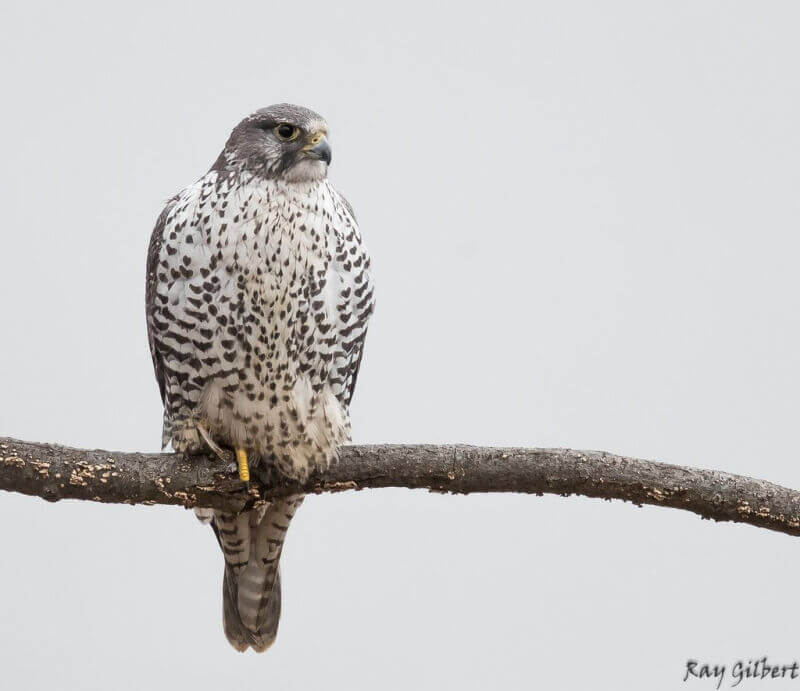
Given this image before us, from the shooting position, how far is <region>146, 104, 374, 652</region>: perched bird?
340 centimetres

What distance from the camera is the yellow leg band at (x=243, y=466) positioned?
11.6 feet

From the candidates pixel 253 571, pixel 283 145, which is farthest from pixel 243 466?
pixel 283 145

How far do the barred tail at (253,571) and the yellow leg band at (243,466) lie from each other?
35 cm

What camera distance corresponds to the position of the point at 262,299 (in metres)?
3.40

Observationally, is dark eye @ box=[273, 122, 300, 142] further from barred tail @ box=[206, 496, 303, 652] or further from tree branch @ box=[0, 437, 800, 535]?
barred tail @ box=[206, 496, 303, 652]

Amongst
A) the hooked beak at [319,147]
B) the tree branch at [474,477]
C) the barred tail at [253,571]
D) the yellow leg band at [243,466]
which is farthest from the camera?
the barred tail at [253,571]

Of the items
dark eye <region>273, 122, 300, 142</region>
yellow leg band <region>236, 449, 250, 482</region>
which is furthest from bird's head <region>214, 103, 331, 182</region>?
yellow leg band <region>236, 449, 250, 482</region>

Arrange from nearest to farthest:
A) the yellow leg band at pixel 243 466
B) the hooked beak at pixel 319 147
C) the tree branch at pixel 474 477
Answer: the tree branch at pixel 474 477
the hooked beak at pixel 319 147
the yellow leg band at pixel 243 466

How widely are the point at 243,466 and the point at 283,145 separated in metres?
1.06

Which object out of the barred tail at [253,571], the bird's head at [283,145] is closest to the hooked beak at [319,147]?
the bird's head at [283,145]

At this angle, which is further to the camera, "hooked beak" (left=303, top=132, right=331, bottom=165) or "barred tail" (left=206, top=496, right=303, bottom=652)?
A: "barred tail" (left=206, top=496, right=303, bottom=652)

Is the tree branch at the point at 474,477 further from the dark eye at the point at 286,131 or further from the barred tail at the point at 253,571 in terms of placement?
the dark eye at the point at 286,131

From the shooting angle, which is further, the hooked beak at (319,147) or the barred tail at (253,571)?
the barred tail at (253,571)

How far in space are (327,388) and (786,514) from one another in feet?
5.00
